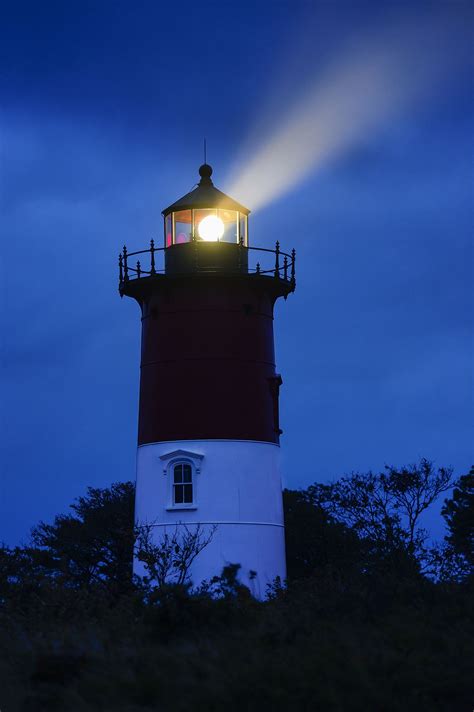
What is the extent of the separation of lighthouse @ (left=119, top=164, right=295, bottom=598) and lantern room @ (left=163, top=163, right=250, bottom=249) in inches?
1.0

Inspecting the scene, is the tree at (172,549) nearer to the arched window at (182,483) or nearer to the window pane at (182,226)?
the arched window at (182,483)

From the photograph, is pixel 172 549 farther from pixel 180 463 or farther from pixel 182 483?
pixel 180 463

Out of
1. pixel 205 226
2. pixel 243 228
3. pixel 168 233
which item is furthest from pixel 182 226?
pixel 243 228

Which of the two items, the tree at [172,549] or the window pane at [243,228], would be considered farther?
the window pane at [243,228]

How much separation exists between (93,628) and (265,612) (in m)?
3.07

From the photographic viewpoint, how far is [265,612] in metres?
21.5

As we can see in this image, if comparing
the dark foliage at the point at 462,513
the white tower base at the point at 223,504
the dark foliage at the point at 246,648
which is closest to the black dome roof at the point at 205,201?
the white tower base at the point at 223,504

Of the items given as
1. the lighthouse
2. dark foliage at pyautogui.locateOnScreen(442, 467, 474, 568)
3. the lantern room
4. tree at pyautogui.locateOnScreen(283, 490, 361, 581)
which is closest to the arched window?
the lighthouse

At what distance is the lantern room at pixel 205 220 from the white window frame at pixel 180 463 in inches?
217

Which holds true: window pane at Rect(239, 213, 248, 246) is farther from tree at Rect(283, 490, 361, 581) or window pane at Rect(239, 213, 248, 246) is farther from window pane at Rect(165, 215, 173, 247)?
tree at Rect(283, 490, 361, 581)

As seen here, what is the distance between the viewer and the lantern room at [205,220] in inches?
1299

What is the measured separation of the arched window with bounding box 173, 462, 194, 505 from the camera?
3183cm

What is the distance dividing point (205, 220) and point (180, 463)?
6322mm

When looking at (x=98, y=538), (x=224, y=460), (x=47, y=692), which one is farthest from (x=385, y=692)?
(x=98, y=538)
